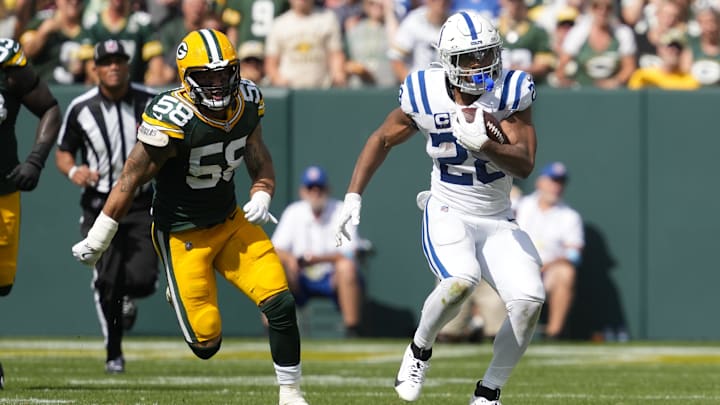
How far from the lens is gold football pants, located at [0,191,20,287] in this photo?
7.00 m

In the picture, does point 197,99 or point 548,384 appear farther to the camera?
point 548,384

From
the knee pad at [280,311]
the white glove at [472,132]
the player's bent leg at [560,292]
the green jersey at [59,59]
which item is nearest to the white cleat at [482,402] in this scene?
the knee pad at [280,311]

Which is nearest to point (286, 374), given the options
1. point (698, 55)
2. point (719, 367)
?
point (719, 367)

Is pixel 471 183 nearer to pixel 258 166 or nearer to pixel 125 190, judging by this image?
pixel 258 166

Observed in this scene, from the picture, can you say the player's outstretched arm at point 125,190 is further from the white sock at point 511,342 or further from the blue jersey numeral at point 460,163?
the white sock at point 511,342

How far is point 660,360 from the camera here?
9523mm

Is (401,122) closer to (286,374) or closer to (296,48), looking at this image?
(286,374)

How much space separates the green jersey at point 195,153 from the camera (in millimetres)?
5801

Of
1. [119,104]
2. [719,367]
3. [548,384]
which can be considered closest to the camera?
[548,384]

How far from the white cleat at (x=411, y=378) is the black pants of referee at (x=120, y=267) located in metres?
2.46

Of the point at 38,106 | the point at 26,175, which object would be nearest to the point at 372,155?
the point at 26,175

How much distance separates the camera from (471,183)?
6.14m

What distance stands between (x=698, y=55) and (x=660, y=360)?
3407mm

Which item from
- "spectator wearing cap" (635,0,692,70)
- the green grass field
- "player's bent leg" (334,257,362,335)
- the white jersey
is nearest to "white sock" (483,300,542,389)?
the white jersey
